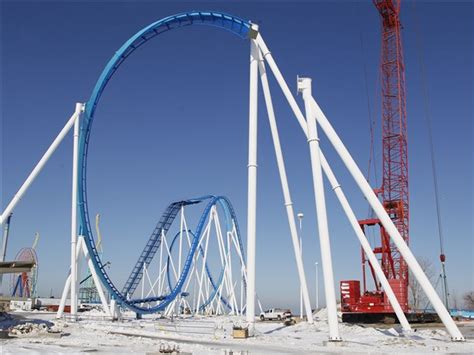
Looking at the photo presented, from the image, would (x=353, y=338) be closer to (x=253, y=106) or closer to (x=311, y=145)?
(x=311, y=145)

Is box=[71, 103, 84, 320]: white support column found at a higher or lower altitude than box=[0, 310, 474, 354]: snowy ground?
higher

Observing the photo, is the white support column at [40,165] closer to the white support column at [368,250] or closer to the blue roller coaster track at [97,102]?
the blue roller coaster track at [97,102]

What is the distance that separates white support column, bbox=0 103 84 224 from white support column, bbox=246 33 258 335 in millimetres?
11875

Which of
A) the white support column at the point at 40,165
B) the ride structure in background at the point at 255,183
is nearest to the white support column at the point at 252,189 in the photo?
the ride structure in background at the point at 255,183

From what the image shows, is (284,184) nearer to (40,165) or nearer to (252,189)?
(252,189)

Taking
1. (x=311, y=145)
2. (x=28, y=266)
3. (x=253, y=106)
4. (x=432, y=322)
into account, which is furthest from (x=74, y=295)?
(x=432, y=322)

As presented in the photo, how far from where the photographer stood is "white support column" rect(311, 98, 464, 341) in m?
16.1

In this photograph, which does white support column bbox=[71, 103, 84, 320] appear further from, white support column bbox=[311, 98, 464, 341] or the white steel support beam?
white support column bbox=[311, 98, 464, 341]

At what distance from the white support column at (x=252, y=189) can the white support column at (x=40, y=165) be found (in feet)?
39.0

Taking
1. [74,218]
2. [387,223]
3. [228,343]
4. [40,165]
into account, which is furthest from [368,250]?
[40,165]

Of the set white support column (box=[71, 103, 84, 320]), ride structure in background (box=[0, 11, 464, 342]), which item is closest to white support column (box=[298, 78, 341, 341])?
ride structure in background (box=[0, 11, 464, 342])

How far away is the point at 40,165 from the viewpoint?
26.1m

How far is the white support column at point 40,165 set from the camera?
2486 cm

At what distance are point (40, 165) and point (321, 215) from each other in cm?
1658
